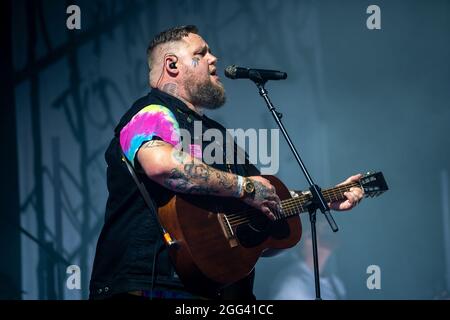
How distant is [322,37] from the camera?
4.53 m

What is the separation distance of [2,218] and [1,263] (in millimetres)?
325

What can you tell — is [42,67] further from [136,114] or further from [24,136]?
[136,114]

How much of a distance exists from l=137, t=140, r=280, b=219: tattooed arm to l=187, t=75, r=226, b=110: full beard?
41 centimetres

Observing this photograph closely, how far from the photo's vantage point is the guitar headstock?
9.23ft

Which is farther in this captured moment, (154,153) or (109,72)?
(109,72)

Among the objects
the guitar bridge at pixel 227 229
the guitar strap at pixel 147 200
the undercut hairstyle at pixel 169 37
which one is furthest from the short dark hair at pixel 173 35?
the guitar bridge at pixel 227 229

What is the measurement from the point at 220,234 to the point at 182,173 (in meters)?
0.32

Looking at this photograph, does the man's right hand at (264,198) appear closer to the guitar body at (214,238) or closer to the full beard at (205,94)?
the guitar body at (214,238)

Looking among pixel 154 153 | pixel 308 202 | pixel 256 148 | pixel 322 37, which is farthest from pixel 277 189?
pixel 322 37

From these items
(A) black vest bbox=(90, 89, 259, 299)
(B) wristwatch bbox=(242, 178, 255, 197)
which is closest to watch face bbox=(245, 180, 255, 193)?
(B) wristwatch bbox=(242, 178, 255, 197)

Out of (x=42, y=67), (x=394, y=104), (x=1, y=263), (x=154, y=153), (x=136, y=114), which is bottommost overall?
(x=1, y=263)

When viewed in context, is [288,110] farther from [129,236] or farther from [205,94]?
[129,236]

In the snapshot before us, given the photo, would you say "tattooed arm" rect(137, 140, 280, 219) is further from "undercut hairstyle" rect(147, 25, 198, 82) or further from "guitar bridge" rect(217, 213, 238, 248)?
"undercut hairstyle" rect(147, 25, 198, 82)

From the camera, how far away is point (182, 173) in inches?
84.0
